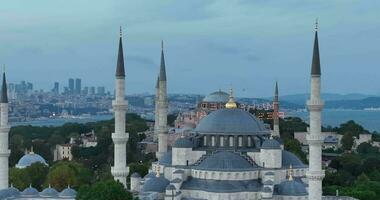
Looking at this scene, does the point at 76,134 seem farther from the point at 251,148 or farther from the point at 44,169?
the point at 251,148

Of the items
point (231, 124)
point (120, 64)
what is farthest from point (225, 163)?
point (120, 64)

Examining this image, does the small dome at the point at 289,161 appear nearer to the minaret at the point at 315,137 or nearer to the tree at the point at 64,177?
the minaret at the point at 315,137

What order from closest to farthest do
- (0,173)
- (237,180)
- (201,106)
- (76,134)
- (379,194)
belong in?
(237,180), (0,173), (379,194), (76,134), (201,106)

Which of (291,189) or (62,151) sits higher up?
(62,151)

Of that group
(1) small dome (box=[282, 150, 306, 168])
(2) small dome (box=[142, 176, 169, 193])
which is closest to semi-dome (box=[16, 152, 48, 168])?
(2) small dome (box=[142, 176, 169, 193])

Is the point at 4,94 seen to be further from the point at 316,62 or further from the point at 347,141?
the point at 347,141

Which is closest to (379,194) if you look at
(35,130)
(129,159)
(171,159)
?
(171,159)

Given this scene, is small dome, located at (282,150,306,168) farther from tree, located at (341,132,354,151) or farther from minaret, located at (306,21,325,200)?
tree, located at (341,132,354,151)
